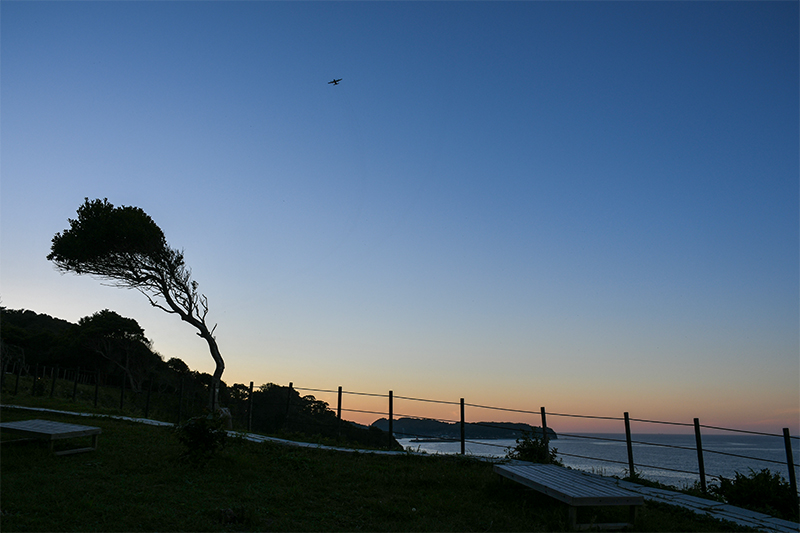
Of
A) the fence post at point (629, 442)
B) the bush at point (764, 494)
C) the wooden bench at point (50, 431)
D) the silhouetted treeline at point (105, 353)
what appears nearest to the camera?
the bush at point (764, 494)

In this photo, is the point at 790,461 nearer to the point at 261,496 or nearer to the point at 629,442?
the point at 629,442

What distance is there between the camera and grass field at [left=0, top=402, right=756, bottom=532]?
5.75 meters

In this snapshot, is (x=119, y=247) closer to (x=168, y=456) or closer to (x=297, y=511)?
(x=168, y=456)

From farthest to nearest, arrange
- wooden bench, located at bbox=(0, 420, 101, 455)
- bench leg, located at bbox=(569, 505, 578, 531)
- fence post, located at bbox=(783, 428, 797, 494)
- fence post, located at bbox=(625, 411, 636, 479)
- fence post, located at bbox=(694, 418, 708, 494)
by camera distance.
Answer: fence post, located at bbox=(625, 411, 636, 479)
fence post, located at bbox=(694, 418, 708, 494)
wooden bench, located at bbox=(0, 420, 101, 455)
fence post, located at bbox=(783, 428, 797, 494)
bench leg, located at bbox=(569, 505, 578, 531)

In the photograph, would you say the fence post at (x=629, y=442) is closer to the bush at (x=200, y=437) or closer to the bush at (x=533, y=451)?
the bush at (x=533, y=451)

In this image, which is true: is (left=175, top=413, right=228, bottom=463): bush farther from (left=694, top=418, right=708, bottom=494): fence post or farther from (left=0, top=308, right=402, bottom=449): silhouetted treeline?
(left=0, top=308, right=402, bottom=449): silhouetted treeline

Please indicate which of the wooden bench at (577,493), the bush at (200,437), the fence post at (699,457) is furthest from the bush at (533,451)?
the bush at (200,437)

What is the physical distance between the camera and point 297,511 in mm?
6402

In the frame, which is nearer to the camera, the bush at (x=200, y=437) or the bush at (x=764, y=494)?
the bush at (x=764, y=494)

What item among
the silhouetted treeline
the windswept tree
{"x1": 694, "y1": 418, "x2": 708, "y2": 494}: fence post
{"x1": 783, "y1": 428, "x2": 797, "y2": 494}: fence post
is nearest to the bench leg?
{"x1": 694, "y1": 418, "x2": 708, "y2": 494}: fence post

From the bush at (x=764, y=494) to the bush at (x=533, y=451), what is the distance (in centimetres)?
356

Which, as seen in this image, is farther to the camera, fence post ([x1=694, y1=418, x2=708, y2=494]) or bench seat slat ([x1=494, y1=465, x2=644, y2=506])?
fence post ([x1=694, y1=418, x2=708, y2=494])

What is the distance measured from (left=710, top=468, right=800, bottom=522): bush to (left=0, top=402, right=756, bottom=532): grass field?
1.58 meters

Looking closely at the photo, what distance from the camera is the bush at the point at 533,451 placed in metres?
11.1
